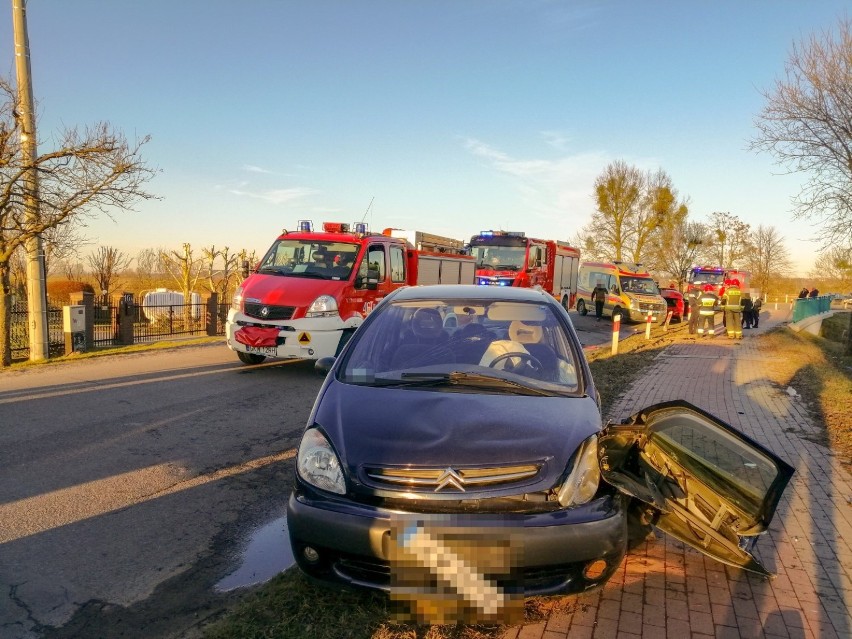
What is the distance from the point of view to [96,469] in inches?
209

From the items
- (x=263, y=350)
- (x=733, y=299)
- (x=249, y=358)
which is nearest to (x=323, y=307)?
(x=263, y=350)

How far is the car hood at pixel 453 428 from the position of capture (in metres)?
2.82

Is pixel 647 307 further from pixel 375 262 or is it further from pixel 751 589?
pixel 751 589

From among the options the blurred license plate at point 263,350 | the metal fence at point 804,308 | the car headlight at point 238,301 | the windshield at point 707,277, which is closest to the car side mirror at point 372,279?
the blurred license plate at point 263,350

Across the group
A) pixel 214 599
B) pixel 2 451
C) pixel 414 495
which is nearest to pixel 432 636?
pixel 414 495

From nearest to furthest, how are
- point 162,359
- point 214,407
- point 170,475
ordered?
point 170,475 → point 214,407 → point 162,359

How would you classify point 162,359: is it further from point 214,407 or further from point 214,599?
point 214,599

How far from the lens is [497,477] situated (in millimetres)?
2764

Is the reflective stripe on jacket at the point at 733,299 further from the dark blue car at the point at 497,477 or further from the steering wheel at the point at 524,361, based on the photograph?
the steering wheel at the point at 524,361

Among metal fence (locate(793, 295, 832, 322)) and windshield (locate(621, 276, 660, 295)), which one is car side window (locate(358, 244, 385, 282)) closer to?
windshield (locate(621, 276, 660, 295))

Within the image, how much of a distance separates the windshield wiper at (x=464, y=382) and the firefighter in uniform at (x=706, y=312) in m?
17.2

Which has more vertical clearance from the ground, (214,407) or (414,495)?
(414,495)

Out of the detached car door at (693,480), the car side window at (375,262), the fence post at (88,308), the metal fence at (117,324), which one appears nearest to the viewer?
the detached car door at (693,480)

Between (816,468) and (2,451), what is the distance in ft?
25.3
